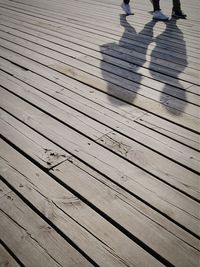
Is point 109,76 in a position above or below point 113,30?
below

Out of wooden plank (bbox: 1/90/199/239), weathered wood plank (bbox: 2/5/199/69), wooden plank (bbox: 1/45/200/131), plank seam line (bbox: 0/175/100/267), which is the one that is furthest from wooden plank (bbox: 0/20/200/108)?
plank seam line (bbox: 0/175/100/267)

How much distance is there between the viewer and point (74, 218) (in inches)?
64.2

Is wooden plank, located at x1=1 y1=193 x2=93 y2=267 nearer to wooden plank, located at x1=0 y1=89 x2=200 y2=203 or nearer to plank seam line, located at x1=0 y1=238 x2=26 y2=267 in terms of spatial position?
plank seam line, located at x1=0 y1=238 x2=26 y2=267

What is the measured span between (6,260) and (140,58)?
2972 millimetres

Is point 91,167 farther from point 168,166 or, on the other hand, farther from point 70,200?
point 168,166

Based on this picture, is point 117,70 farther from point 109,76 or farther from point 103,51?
point 103,51

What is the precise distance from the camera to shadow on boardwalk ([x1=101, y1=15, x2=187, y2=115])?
9.31 ft

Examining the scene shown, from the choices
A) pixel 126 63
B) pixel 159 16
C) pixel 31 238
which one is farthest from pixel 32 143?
pixel 159 16

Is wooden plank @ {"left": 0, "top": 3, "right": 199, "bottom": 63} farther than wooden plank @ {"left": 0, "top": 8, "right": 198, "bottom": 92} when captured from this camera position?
Yes

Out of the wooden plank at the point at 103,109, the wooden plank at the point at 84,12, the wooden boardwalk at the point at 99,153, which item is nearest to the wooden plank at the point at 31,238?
the wooden boardwalk at the point at 99,153

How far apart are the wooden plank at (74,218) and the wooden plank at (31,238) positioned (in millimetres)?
52

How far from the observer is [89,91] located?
293cm

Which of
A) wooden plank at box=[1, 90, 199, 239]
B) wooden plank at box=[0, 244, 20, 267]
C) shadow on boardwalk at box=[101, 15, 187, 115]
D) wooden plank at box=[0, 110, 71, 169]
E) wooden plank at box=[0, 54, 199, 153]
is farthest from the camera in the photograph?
shadow on boardwalk at box=[101, 15, 187, 115]

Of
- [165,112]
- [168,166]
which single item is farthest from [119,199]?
[165,112]
